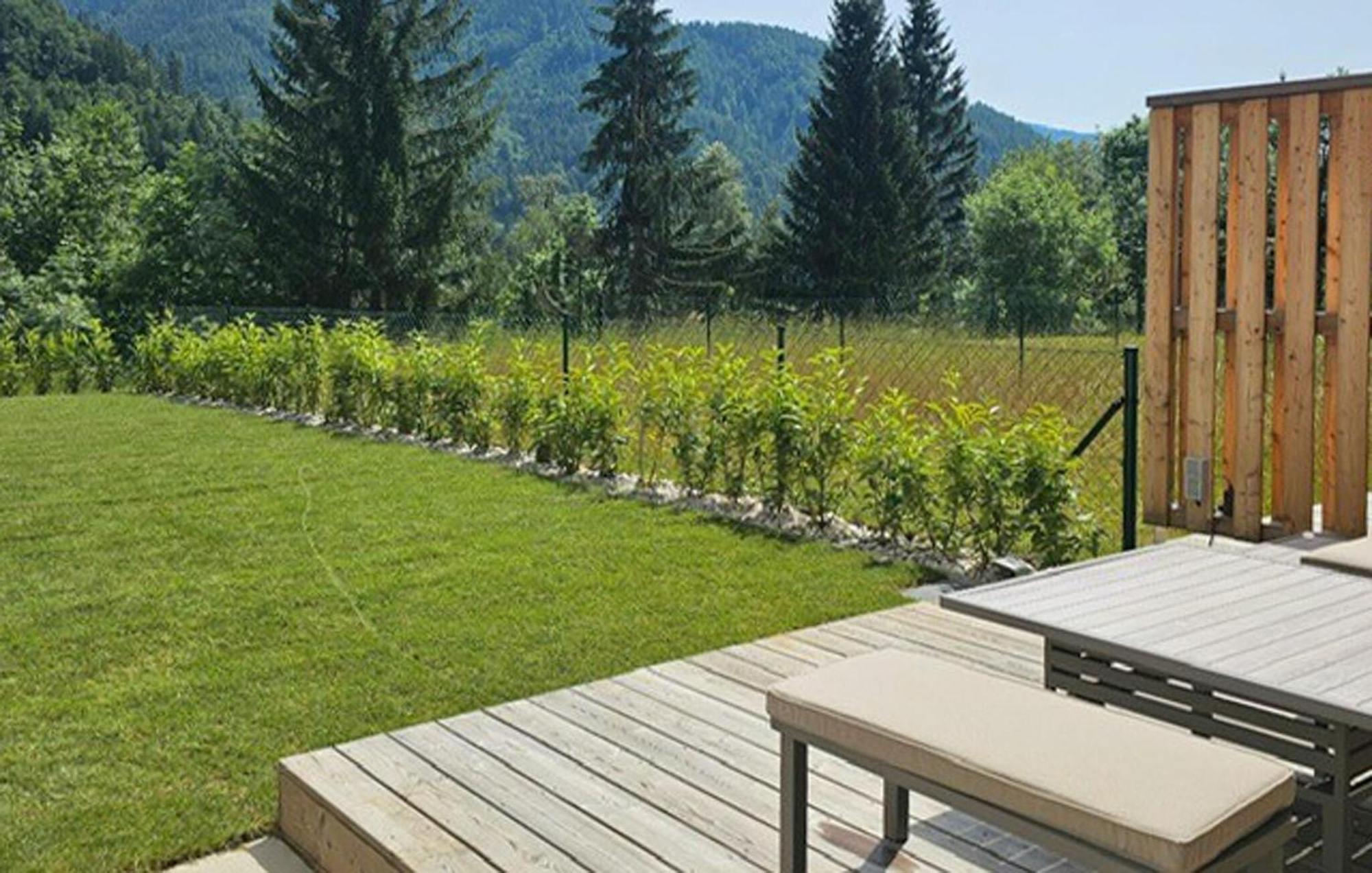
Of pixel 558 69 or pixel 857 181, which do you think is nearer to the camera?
pixel 857 181

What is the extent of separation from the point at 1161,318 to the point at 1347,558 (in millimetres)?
1866

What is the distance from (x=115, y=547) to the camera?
5.66m

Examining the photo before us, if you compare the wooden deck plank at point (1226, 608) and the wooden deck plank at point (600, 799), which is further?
the wooden deck plank at point (600, 799)

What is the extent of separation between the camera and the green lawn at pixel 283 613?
3006 millimetres

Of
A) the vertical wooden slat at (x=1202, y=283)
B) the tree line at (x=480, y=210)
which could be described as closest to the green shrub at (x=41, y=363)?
the tree line at (x=480, y=210)

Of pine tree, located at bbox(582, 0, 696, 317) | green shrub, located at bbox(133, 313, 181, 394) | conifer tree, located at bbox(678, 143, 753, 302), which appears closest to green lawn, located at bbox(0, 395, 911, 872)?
green shrub, located at bbox(133, 313, 181, 394)

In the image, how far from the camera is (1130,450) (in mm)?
4844

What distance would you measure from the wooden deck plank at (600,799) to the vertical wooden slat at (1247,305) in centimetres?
278

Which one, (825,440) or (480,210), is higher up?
(480,210)

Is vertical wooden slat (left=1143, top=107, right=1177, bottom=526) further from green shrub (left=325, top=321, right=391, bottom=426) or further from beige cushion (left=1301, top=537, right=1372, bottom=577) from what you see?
green shrub (left=325, top=321, right=391, bottom=426)

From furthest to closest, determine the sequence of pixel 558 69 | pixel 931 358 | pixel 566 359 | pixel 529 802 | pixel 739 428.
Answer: pixel 558 69 < pixel 931 358 < pixel 566 359 < pixel 739 428 < pixel 529 802

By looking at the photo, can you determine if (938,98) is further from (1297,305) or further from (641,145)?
(1297,305)

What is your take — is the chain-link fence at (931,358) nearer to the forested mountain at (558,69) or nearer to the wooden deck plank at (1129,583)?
the wooden deck plank at (1129,583)

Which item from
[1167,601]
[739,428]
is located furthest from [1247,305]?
[739,428]
